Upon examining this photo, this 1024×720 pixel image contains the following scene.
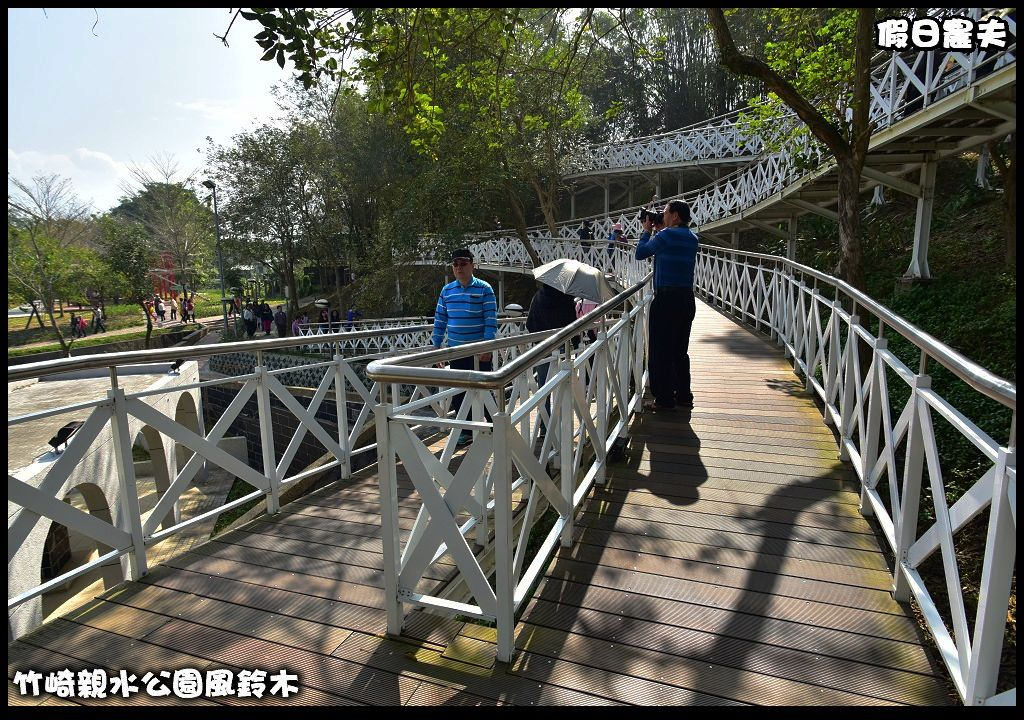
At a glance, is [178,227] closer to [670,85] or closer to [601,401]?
[670,85]

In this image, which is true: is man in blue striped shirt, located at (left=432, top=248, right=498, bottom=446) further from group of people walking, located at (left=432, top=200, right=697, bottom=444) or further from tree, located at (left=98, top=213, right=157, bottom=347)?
tree, located at (left=98, top=213, right=157, bottom=347)

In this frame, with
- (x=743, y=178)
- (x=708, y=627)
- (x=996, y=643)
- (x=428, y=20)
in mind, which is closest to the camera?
(x=996, y=643)

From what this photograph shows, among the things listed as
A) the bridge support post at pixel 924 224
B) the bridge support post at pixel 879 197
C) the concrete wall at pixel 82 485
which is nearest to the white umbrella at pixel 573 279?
the concrete wall at pixel 82 485

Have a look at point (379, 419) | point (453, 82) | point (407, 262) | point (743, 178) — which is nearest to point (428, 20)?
point (453, 82)

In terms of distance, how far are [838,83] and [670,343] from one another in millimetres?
4608

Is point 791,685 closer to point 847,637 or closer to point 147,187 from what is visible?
point 847,637

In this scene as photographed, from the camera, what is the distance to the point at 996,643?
168cm

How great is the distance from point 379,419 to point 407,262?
20.4m

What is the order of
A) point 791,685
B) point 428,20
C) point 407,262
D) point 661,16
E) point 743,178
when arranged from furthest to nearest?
point 661,16 → point 407,262 → point 743,178 → point 428,20 → point 791,685

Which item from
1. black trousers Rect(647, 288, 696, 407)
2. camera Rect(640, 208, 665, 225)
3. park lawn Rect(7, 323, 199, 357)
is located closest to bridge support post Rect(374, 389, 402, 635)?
black trousers Rect(647, 288, 696, 407)

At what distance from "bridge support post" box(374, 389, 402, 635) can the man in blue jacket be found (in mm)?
2881

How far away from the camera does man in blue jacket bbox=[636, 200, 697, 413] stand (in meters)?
4.66

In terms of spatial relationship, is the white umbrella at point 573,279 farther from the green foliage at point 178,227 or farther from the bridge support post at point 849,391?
the green foliage at point 178,227

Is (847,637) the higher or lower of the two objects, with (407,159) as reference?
lower
